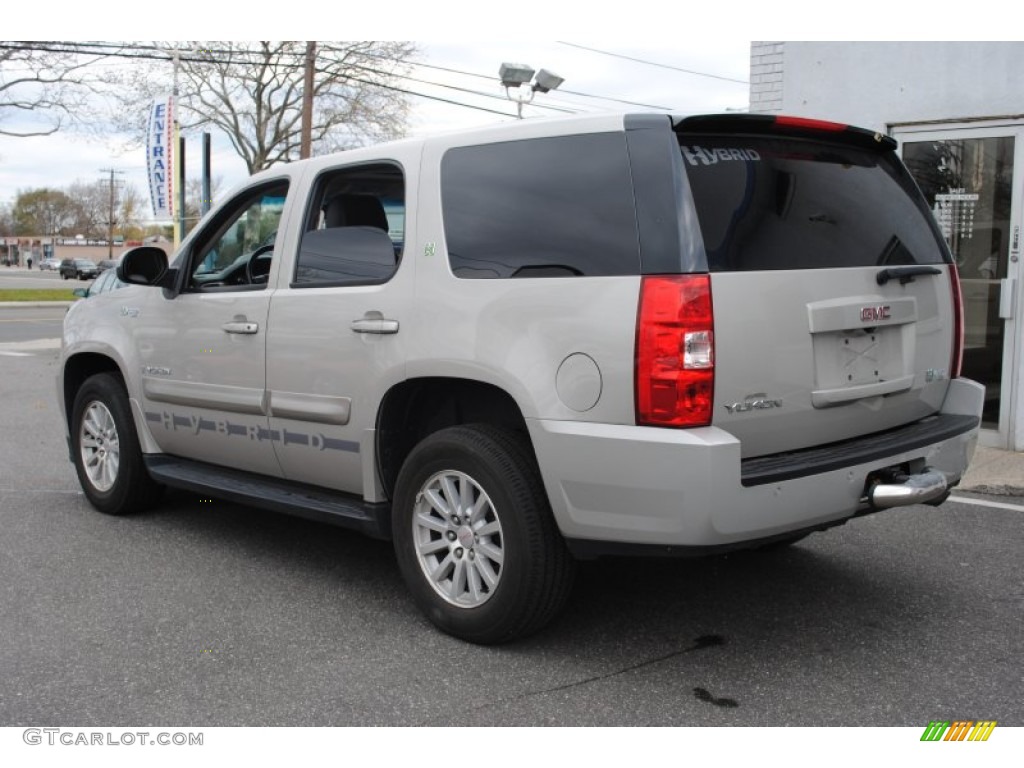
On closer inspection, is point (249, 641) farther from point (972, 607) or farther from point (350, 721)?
point (972, 607)

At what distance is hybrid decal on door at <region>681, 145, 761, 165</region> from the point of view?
3.61 metres

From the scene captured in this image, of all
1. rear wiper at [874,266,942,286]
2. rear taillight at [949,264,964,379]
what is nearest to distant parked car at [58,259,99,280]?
rear taillight at [949,264,964,379]

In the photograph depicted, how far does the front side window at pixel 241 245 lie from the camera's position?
511 cm

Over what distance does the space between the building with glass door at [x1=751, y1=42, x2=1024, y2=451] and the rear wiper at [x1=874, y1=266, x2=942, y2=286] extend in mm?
3754

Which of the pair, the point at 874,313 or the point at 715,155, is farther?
the point at 874,313

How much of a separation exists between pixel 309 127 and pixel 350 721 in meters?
29.0

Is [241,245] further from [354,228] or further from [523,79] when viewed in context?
[523,79]

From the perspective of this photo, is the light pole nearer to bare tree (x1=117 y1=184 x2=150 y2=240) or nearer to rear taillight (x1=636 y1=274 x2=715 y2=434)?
rear taillight (x1=636 y1=274 x2=715 y2=434)

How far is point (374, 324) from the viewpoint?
429cm

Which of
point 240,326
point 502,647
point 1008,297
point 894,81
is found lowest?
point 502,647

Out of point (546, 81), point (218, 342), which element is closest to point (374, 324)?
point (218, 342)

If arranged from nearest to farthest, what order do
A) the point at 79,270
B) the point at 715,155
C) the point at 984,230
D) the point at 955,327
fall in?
the point at 715,155
the point at 955,327
the point at 984,230
the point at 79,270

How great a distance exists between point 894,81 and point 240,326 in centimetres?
582

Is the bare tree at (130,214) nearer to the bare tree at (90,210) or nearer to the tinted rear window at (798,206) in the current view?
the bare tree at (90,210)
